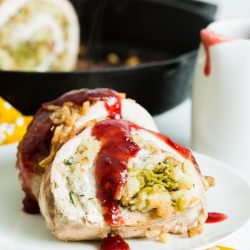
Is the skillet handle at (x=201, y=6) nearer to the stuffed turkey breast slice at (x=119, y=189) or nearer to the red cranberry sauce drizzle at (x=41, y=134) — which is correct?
the red cranberry sauce drizzle at (x=41, y=134)

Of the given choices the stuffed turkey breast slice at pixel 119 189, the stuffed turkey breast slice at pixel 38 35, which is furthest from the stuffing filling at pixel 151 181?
the stuffed turkey breast slice at pixel 38 35

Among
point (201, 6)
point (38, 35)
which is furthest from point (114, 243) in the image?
point (201, 6)

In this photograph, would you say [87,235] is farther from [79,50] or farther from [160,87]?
[79,50]

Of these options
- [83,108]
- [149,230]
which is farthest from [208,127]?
[149,230]

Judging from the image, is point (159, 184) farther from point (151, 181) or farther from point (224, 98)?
point (224, 98)

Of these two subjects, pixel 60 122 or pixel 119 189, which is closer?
pixel 119 189

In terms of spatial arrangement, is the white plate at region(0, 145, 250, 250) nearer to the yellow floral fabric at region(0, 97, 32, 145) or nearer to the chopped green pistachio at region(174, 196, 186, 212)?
the chopped green pistachio at region(174, 196, 186, 212)

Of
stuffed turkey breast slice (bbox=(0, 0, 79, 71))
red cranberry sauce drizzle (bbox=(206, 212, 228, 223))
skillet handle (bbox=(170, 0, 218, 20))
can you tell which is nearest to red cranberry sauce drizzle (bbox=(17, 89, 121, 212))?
red cranberry sauce drizzle (bbox=(206, 212, 228, 223))

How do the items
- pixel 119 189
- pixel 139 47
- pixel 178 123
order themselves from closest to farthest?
pixel 119 189
pixel 178 123
pixel 139 47
